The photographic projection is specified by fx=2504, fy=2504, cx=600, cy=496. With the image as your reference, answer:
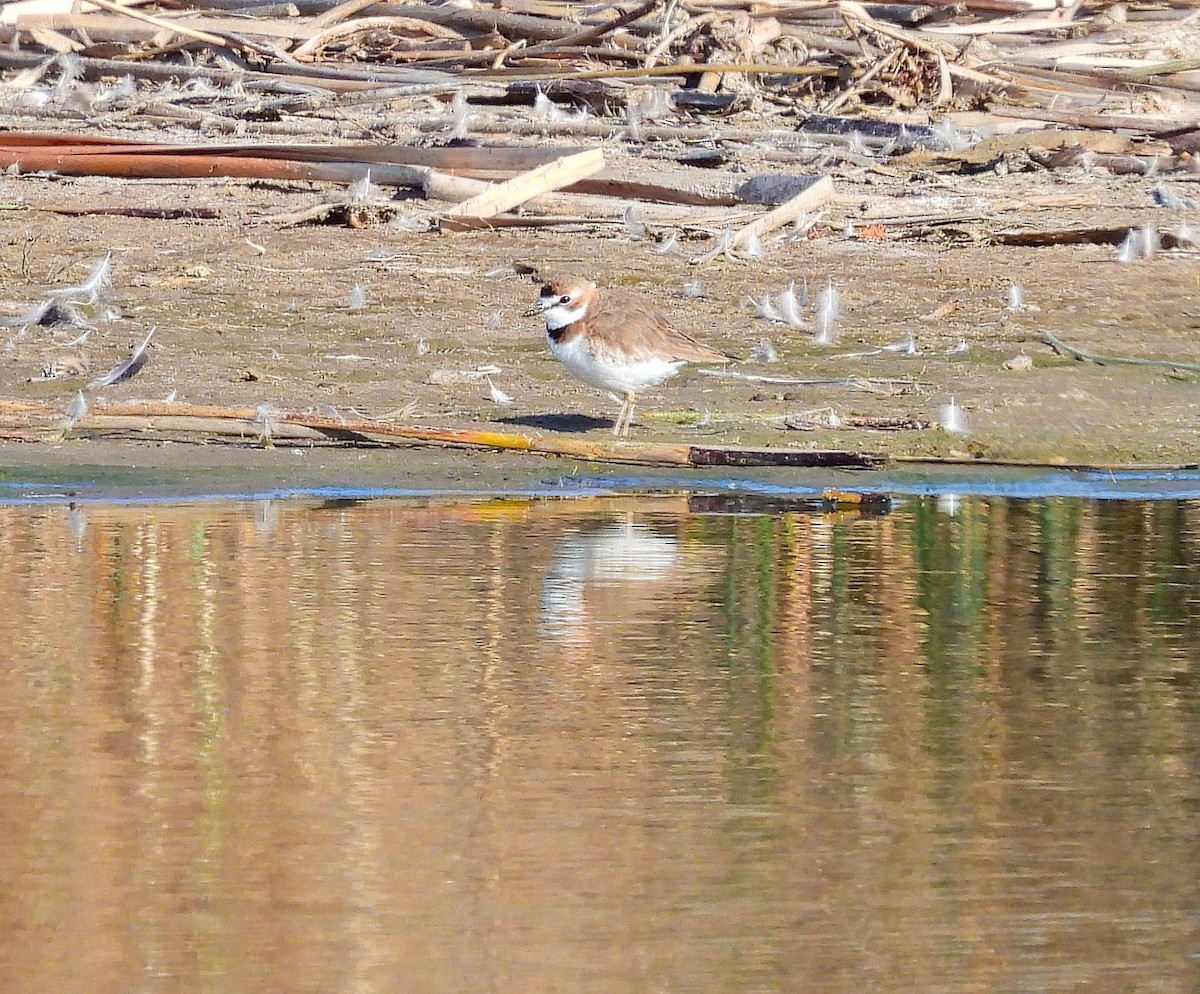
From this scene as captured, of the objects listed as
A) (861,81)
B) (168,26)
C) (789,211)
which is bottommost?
(789,211)

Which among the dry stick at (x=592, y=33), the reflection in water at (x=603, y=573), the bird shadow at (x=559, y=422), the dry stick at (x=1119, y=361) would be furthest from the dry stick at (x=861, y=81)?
the reflection in water at (x=603, y=573)

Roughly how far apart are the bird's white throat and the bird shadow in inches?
17.6

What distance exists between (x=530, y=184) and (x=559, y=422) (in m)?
3.58

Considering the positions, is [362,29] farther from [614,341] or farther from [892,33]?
[614,341]

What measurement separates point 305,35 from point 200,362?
7783 millimetres

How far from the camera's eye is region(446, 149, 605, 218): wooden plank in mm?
12719

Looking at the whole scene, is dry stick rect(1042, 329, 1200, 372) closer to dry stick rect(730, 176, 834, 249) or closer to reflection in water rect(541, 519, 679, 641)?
dry stick rect(730, 176, 834, 249)

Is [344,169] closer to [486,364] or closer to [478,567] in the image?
[486,364]

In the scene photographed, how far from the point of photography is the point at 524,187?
1286 centimetres

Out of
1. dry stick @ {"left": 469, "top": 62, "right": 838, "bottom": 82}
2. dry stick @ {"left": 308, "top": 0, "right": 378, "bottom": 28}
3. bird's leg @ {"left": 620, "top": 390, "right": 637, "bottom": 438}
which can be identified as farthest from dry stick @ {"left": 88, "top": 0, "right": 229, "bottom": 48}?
bird's leg @ {"left": 620, "top": 390, "right": 637, "bottom": 438}

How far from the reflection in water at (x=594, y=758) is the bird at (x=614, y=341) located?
4.23 ft

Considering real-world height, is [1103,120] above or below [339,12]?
below

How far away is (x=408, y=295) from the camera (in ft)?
37.7

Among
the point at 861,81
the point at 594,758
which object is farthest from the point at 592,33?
the point at 594,758
